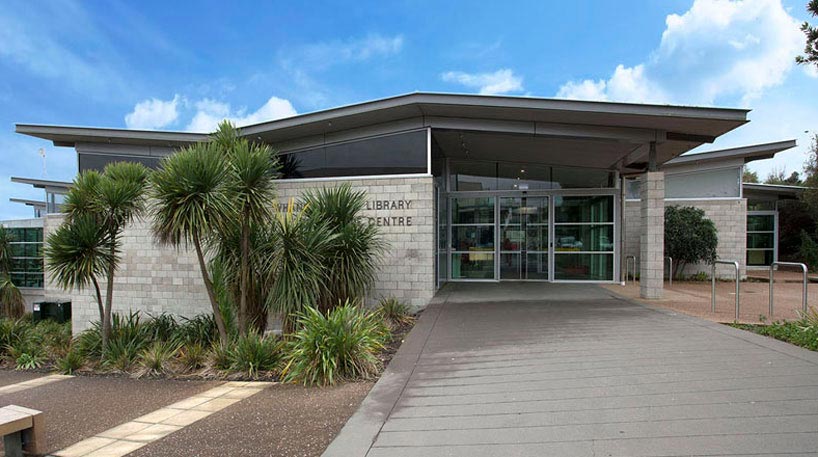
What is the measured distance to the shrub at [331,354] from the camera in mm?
5202

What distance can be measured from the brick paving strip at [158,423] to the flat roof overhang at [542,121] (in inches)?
250

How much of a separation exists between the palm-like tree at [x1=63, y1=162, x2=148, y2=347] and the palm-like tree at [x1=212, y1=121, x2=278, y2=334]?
1.84m

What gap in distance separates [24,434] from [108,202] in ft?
16.1

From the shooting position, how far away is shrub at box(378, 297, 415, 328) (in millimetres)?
8316

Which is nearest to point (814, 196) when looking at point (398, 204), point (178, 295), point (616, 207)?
point (616, 207)

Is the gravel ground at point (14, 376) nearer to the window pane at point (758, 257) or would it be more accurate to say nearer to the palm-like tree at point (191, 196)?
the palm-like tree at point (191, 196)

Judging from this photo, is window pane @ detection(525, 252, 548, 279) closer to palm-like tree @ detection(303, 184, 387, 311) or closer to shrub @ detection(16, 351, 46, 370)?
palm-like tree @ detection(303, 184, 387, 311)

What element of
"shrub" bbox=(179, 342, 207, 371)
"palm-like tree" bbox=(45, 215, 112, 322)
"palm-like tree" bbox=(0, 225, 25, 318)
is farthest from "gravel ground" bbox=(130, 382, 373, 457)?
"palm-like tree" bbox=(0, 225, 25, 318)

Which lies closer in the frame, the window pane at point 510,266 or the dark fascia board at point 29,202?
the window pane at point 510,266

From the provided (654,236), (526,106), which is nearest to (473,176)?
(526,106)

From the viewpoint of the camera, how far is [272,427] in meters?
3.91

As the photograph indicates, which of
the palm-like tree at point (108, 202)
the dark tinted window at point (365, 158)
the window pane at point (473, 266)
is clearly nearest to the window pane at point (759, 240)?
the window pane at point (473, 266)

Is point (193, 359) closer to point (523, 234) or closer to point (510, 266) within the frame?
point (510, 266)

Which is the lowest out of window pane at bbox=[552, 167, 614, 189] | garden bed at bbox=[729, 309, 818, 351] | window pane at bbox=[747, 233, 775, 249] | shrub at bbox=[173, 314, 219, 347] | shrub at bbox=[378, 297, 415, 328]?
shrub at bbox=[173, 314, 219, 347]
